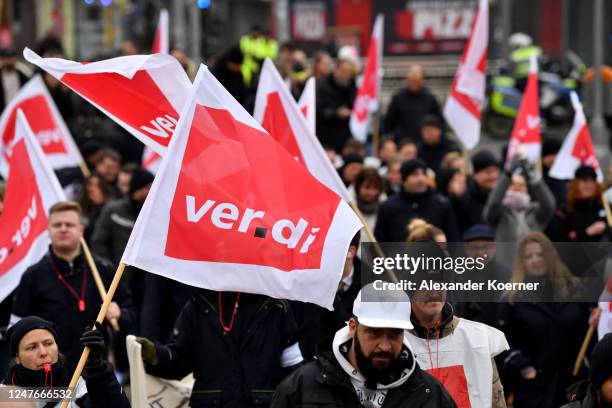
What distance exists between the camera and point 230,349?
679 centimetres

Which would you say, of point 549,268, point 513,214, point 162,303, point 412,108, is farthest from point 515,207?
point 412,108

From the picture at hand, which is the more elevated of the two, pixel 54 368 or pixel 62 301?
pixel 54 368

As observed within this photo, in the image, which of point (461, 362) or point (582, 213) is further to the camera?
point (582, 213)

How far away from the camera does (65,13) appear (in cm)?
4494

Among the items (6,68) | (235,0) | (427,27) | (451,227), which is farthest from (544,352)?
(235,0)

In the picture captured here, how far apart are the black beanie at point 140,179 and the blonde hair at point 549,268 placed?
10.9 ft

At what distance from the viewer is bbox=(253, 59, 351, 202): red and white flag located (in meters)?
7.76

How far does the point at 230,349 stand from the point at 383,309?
1.59 m

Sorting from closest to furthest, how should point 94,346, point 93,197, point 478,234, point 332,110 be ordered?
point 94,346
point 478,234
point 93,197
point 332,110

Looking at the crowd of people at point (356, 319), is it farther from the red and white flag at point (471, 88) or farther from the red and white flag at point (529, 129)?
the red and white flag at point (471, 88)

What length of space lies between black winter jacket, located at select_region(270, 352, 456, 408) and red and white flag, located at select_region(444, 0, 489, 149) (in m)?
8.63

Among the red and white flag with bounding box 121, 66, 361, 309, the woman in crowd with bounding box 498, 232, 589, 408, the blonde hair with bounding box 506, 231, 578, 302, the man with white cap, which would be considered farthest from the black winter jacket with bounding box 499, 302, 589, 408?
the man with white cap

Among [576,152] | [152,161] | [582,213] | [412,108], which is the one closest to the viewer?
[582,213]

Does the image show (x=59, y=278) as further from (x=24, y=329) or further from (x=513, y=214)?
(x=513, y=214)
